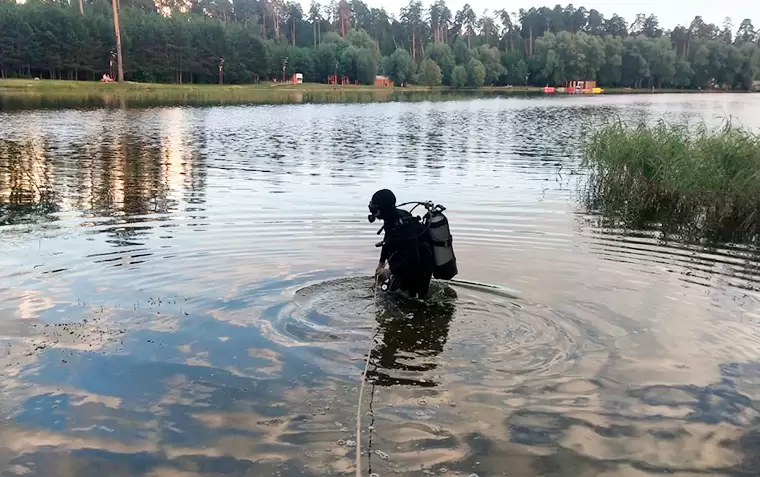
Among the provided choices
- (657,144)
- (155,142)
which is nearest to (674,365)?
(657,144)

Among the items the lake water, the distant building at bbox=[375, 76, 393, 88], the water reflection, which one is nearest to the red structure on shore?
the distant building at bbox=[375, 76, 393, 88]

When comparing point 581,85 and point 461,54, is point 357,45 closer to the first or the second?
point 461,54

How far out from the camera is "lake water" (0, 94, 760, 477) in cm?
490

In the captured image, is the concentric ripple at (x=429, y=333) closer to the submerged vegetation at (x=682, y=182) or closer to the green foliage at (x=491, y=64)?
the submerged vegetation at (x=682, y=182)

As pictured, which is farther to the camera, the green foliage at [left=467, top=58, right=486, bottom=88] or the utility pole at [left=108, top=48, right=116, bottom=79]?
the green foliage at [left=467, top=58, right=486, bottom=88]

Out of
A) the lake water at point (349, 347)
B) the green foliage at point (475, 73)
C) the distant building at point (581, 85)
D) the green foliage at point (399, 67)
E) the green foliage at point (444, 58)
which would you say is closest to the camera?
the lake water at point (349, 347)

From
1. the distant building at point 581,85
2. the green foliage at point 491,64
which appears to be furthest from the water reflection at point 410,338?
the distant building at point 581,85

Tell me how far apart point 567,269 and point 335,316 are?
4.20m

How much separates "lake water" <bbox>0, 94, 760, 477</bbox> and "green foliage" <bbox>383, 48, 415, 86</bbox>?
4612 inches

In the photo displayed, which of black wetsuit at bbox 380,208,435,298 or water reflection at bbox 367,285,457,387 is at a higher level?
black wetsuit at bbox 380,208,435,298

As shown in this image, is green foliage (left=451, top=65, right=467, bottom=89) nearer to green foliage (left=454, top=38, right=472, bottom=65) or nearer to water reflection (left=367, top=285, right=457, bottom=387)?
green foliage (left=454, top=38, right=472, bottom=65)

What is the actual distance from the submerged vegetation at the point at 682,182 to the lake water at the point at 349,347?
139cm

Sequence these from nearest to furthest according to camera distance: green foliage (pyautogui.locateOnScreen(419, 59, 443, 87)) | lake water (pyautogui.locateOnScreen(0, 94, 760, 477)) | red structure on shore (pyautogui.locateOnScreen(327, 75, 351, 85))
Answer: lake water (pyautogui.locateOnScreen(0, 94, 760, 477)) < red structure on shore (pyautogui.locateOnScreen(327, 75, 351, 85)) < green foliage (pyautogui.locateOnScreen(419, 59, 443, 87))

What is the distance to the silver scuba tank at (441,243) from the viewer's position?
743 cm
